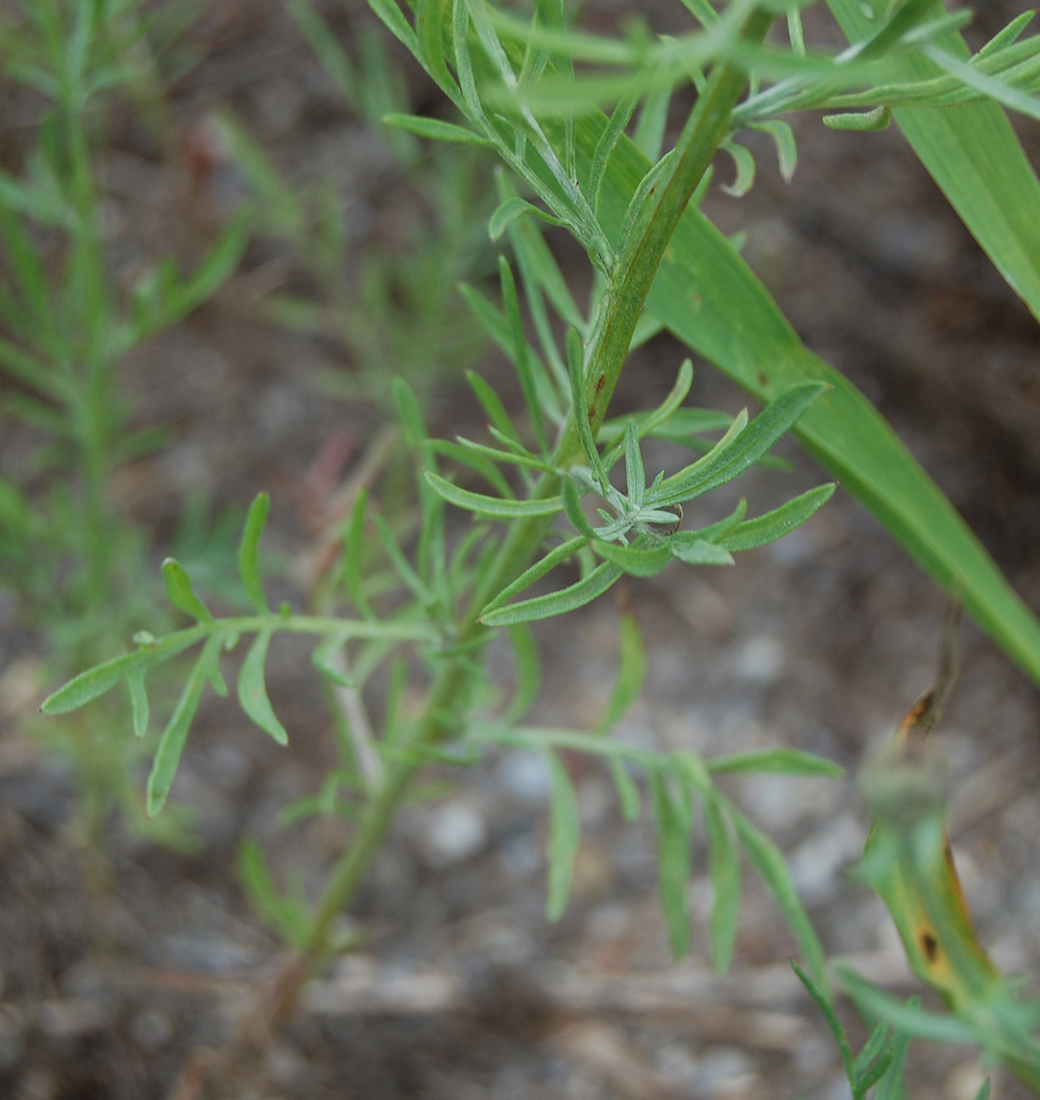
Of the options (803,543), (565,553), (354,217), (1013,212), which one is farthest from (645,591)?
(565,553)

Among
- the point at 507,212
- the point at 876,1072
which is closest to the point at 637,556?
the point at 507,212

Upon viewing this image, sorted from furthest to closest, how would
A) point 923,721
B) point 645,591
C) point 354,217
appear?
point 354,217 → point 645,591 → point 923,721

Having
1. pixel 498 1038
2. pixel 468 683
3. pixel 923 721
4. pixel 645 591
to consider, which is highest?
pixel 923 721

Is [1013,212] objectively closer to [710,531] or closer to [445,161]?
[710,531]

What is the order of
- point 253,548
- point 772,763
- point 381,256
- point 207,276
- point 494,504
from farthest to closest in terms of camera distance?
1. point 381,256
2. point 207,276
3. point 772,763
4. point 253,548
5. point 494,504

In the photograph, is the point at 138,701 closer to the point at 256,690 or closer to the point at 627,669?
the point at 256,690

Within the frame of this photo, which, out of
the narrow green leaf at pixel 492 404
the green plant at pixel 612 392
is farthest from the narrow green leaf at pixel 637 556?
the narrow green leaf at pixel 492 404
